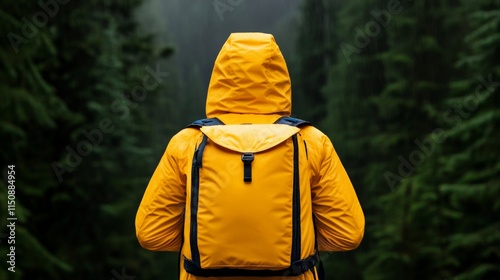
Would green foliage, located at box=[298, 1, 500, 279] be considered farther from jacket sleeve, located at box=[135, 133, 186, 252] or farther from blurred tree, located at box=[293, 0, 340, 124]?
jacket sleeve, located at box=[135, 133, 186, 252]

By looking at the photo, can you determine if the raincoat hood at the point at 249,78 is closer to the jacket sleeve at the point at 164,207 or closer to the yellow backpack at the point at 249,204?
the yellow backpack at the point at 249,204

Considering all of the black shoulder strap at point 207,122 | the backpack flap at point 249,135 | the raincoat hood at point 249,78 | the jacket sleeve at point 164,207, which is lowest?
the jacket sleeve at point 164,207

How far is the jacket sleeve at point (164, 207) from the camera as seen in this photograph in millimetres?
3609

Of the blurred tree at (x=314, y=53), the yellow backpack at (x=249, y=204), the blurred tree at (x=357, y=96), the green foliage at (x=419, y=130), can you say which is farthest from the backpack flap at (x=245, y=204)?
the blurred tree at (x=314, y=53)

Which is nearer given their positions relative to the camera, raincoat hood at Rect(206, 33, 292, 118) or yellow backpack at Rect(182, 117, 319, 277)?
yellow backpack at Rect(182, 117, 319, 277)

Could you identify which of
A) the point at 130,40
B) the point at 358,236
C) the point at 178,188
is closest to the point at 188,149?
the point at 178,188

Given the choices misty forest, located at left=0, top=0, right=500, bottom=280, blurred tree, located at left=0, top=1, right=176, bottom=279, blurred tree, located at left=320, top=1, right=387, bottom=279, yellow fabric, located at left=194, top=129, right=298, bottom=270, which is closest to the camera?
yellow fabric, located at left=194, top=129, right=298, bottom=270

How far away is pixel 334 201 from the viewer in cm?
358

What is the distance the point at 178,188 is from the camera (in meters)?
3.62

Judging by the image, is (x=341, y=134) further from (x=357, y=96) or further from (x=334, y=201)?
(x=334, y=201)

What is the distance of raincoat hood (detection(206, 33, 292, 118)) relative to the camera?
11.6 feet

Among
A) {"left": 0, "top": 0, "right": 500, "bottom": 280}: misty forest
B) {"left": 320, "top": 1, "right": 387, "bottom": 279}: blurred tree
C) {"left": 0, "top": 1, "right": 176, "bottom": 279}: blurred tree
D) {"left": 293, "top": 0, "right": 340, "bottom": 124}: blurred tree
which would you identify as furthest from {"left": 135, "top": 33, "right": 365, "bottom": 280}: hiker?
{"left": 293, "top": 0, "right": 340, "bottom": 124}: blurred tree

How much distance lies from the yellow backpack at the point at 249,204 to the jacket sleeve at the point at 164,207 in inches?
6.6

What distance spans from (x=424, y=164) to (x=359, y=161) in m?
10.0
